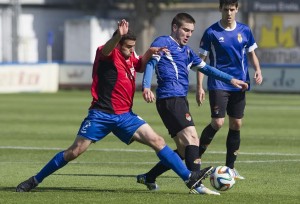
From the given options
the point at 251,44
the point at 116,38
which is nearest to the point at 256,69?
the point at 251,44

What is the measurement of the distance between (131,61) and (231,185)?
6.10 feet

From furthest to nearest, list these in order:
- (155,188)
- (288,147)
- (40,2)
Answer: (40,2) < (288,147) < (155,188)

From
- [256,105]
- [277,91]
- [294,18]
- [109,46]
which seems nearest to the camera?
[109,46]

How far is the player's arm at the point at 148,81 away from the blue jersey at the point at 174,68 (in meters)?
0.41

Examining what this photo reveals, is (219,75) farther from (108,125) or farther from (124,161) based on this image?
(124,161)

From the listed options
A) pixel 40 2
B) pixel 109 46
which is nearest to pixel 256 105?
pixel 109 46

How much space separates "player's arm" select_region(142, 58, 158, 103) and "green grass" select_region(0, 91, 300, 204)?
112cm

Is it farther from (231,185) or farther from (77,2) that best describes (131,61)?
(77,2)

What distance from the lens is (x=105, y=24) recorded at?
66.2 m

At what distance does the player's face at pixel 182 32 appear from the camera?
1270cm

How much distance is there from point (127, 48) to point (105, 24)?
178ft

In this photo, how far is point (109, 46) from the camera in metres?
12.0

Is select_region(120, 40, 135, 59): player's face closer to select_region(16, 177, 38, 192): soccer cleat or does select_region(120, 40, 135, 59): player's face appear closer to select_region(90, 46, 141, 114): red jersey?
select_region(90, 46, 141, 114): red jersey

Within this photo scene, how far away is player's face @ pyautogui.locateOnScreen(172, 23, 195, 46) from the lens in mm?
12703
